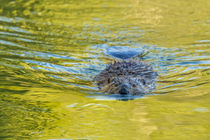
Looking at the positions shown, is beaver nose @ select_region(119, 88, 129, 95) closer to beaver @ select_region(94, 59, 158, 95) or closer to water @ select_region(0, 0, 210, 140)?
beaver @ select_region(94, 59, 158, 95)

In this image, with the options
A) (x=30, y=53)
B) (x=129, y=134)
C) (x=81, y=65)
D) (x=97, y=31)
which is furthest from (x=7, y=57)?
(x=129, y=134)

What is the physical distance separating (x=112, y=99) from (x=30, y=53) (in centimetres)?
327

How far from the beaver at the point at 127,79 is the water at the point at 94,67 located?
8.5 inches

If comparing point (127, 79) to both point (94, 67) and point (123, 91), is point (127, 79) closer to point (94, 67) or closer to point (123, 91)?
point (123, 91)

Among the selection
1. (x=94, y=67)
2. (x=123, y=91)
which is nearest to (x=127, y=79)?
(x=123, y=91)

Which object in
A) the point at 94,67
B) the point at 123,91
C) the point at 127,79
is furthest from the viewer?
the point at 94,67

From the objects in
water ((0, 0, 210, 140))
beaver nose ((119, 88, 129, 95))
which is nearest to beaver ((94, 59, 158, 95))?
beaver nose ((119, 88, 129, 95))

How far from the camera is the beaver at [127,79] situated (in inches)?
248

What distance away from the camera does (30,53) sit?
339 inches

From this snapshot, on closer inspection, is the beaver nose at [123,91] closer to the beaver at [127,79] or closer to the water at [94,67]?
the beaver at [127,79]

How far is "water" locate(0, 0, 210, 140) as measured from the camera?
4.72 meters

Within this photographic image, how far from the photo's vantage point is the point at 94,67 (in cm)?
836

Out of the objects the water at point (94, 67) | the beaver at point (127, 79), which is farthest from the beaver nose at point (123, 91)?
the water at point (94, 67)

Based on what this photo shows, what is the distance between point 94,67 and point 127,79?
1882 mm
